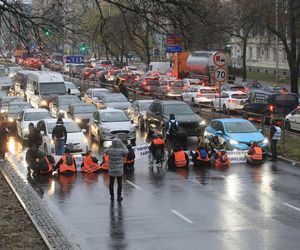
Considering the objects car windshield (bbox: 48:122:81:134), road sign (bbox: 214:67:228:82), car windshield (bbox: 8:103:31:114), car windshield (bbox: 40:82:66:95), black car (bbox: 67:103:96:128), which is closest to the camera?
car windshield (bbox: 48:122:81:134)

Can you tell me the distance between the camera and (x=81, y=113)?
3441 cm

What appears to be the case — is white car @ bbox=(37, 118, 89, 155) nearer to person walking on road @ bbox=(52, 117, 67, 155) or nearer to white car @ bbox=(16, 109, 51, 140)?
person walking on road @ bbox=(52, 117, 67, 155)

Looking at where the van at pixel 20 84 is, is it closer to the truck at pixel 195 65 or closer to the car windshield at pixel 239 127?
the truck at pixel 195 65

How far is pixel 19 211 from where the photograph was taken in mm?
15516

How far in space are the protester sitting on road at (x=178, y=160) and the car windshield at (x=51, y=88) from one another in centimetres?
2195

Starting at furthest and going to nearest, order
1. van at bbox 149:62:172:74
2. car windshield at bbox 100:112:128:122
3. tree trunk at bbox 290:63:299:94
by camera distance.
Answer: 1. van at bbox 149:62:172:74
2. tree trunk at bbox 290:63:299:94
3. car windshield at bbox 100:112:128:122

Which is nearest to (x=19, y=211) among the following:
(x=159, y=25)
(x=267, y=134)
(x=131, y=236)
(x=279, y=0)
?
(x=131, y=236)

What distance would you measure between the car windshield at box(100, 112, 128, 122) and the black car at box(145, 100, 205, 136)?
5.35ft

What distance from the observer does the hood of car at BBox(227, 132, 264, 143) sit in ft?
81.7

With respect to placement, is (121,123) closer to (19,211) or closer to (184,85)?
(19,211)

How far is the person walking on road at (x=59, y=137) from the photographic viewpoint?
24.3m

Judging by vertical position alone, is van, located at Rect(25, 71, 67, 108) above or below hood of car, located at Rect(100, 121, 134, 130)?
above

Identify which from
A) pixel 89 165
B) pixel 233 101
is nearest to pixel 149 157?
pixel 89 165

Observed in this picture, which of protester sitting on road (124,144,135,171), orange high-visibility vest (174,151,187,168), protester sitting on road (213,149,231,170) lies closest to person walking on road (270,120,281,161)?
protester sitting on road (213,149,231,170)
